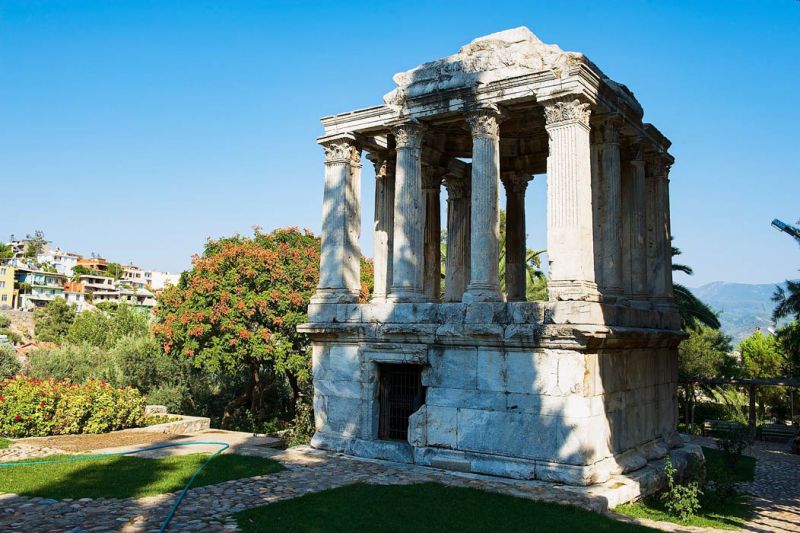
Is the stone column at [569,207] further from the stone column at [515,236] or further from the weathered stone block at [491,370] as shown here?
the stone column at [515,236]

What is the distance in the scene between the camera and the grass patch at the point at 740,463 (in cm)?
1613

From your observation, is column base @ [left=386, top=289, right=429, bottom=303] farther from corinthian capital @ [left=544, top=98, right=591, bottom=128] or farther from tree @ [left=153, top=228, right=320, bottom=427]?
tree @ [left=153, top=228, right=320, bottom=427]

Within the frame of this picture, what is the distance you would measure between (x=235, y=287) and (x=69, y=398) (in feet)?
24.7

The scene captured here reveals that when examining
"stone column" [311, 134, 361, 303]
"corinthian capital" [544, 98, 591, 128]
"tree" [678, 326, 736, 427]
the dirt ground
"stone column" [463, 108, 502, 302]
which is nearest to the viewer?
"corinthian capital" [544, 98, 591, 128]

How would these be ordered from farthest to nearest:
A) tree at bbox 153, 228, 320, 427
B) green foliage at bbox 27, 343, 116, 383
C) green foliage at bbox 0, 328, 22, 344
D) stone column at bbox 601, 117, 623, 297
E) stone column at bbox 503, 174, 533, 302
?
green foliage at bbox 0, 328, 22, 344
green foliage at bbox 27, 343, 116, 383
tree at bbox 153, 228, 320, 427
stone column at bbox 503, 174, 533, 302
stone column at bbox 601, 117, 623, 297

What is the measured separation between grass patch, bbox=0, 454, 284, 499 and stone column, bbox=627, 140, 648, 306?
9362mm

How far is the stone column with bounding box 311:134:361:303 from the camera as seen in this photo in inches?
589

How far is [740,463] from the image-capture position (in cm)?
1831

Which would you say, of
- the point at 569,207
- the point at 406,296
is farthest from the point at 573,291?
the point at 406,296

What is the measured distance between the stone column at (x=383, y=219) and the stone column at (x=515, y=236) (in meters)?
3.42

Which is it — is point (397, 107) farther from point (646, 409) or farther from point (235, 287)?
point (235, 287)

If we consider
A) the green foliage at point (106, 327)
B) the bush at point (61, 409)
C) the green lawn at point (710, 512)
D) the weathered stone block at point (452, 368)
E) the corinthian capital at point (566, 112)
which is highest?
the corinthian capital at point (566, 112)

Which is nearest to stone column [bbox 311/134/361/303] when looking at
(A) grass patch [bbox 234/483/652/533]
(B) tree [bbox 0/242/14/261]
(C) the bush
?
(A) grass patch [bbox 234/483/652/533]

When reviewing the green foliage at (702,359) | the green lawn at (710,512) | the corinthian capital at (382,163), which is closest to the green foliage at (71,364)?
the corinthian capital at (382,163)
